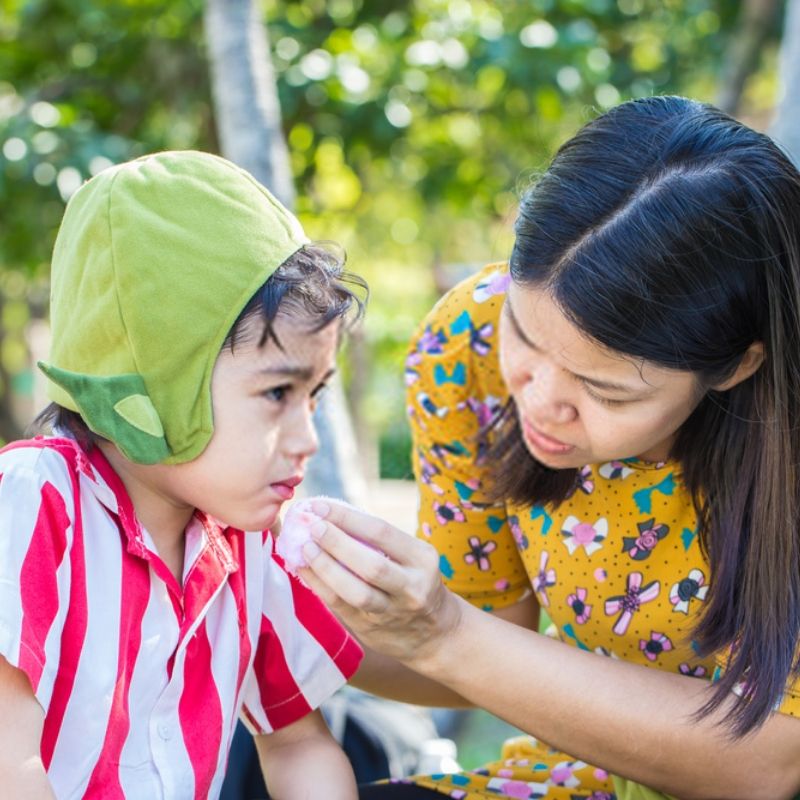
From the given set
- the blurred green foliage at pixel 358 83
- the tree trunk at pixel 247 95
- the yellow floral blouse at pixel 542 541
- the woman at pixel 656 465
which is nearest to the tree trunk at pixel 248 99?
the tree trunk at pixel 247 95

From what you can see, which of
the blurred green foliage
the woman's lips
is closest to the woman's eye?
the woman's lips

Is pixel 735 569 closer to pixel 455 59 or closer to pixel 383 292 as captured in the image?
pixel 455 59

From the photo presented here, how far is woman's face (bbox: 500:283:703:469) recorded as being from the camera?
1.75m

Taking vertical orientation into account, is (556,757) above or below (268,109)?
below

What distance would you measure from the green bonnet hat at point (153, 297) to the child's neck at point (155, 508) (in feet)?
0.33

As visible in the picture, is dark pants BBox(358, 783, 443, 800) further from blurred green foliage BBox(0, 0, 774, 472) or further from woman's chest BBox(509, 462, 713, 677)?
blurred green foliage BBox(0, 0, 774, 472)

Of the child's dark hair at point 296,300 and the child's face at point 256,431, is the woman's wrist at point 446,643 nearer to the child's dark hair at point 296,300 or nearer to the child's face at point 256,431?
the child's face at point 256,431

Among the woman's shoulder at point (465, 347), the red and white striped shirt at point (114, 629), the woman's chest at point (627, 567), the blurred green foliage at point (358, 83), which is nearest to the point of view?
the red and white striped shirt at point (114, 629)

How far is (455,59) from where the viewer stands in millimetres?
4953

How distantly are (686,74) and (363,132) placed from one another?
220 centimetres

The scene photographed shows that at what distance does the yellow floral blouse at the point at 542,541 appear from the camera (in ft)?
6.61

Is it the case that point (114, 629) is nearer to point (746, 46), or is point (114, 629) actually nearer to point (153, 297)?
point (153, 297)

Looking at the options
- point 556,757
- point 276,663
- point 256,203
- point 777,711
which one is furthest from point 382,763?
point 256,203

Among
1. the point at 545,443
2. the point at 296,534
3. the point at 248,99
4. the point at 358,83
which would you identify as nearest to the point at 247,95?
the point at 248,99
